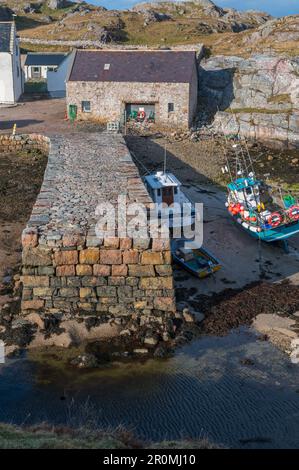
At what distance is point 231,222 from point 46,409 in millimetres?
11258

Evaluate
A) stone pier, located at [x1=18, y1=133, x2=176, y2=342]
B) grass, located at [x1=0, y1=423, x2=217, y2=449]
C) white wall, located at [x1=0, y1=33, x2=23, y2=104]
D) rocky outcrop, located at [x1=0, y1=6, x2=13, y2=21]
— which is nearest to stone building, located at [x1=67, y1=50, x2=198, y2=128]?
white wall, located at [x1=0, y1=33, x2=23, y2=104]

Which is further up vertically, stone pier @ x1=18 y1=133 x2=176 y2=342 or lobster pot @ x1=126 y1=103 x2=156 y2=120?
lobster pot @ x1=126 y1=103 x2=156 y2=120

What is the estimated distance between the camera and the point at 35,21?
7175 cm

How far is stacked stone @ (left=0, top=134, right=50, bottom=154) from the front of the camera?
27.2 meters

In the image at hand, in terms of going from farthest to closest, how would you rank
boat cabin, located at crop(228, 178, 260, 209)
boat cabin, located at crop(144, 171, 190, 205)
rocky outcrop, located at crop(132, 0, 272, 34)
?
rocky outcrop, located at crop(132, 0, 272, 34), boat cabin, located at crop(228, 178, 260, 209), boat cabin, located at crop(144, 171, 190, 205)

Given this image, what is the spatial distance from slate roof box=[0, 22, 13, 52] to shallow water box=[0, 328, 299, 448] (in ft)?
102

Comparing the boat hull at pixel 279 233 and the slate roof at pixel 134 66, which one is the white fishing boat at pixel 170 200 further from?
the slate roof at pixel 134 66

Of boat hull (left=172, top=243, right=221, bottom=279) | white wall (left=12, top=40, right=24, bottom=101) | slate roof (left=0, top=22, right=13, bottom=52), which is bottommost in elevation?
boat hull (left=172, top=243, right=221, bottom=279)

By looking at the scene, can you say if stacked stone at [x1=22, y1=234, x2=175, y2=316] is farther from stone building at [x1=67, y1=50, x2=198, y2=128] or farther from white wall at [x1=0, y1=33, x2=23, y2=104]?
white wall at [x1=0, y1=33, x2=23, y2=104]

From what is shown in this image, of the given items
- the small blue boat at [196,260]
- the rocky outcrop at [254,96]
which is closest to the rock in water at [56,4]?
the rocky outcrop at [254,96]

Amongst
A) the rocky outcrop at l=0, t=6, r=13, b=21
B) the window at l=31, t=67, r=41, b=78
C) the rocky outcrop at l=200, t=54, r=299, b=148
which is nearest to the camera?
the rocky outcrop at l=200, t=54, r=299, b=148

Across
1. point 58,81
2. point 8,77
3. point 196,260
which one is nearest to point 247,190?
point 196,260

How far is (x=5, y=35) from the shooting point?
38562 mm

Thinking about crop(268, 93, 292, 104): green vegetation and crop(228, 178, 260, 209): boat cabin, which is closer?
crop(228, 178, 260, 209): boat cabin
